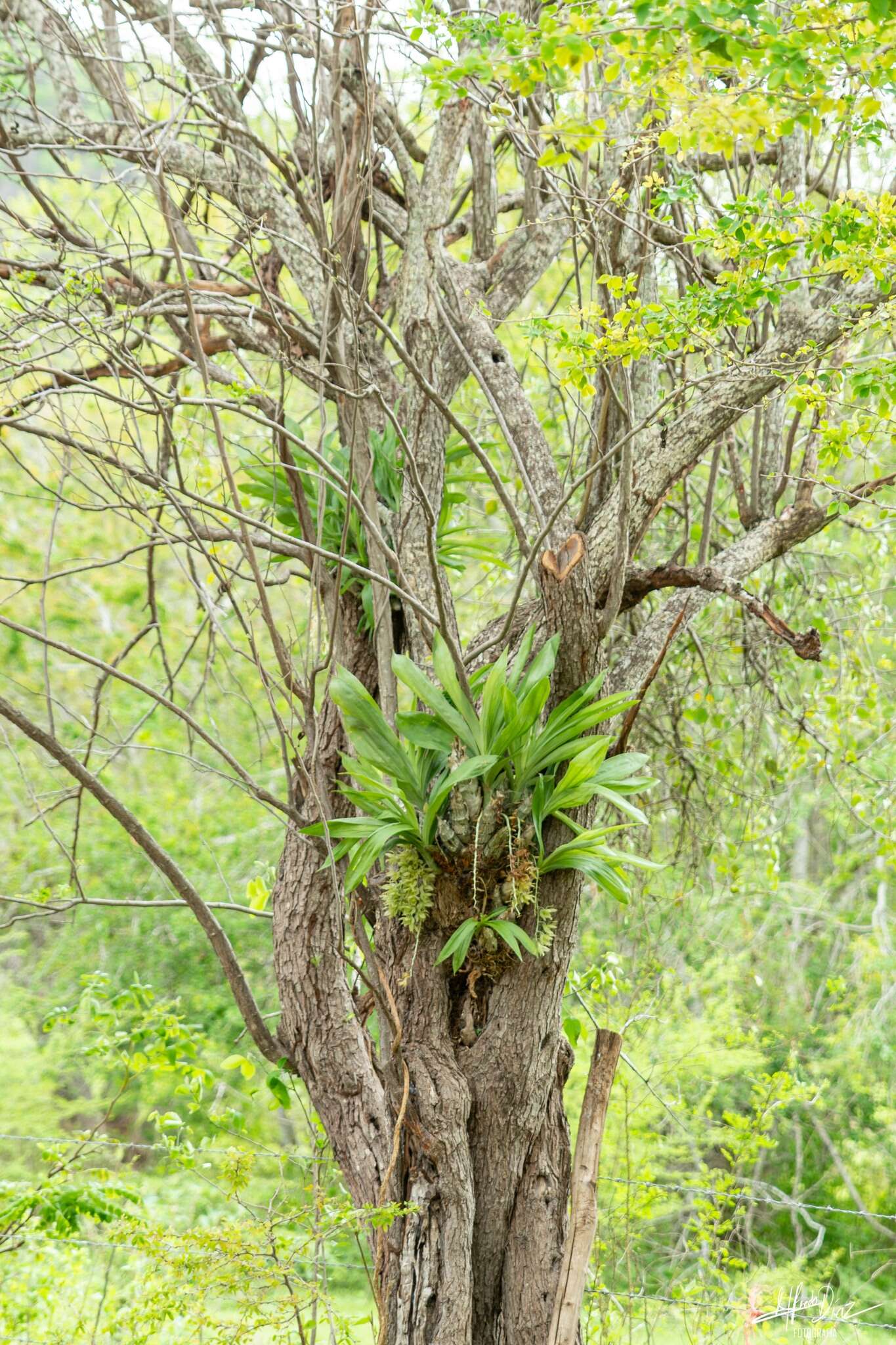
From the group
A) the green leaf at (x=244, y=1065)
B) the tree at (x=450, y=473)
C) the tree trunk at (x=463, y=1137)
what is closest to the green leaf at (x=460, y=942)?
the tree at (x=450, y=473)

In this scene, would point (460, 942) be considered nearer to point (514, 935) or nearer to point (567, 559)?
point (514, 935)

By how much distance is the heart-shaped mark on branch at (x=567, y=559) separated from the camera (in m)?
1.98

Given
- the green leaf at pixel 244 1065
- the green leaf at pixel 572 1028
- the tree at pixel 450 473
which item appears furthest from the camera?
the green leaf at pixel 572 1028

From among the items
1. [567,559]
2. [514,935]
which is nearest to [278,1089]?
[514,935]

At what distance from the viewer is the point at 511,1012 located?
2.13 metres

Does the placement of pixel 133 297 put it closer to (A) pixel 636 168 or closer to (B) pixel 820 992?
(A) pixel 636 168

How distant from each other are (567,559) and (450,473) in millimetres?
1060

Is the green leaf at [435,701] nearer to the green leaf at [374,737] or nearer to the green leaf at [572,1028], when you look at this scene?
the green leaf at [374,737]

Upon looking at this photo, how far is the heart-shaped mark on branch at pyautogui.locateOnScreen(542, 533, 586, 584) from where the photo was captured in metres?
1.98

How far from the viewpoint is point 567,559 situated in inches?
78.4

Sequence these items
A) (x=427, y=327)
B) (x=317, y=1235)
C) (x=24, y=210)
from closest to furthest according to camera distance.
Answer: (x=317, y=1235)
(x=427, y=327)
(x=24, y=210)

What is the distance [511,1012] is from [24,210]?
26.0 feet

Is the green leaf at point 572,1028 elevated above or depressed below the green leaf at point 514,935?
below

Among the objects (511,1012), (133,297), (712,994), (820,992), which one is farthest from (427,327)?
(820,992)
